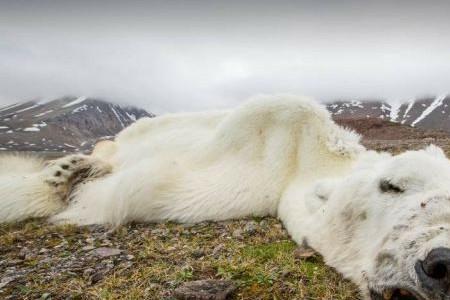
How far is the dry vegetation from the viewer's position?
357 centimetres

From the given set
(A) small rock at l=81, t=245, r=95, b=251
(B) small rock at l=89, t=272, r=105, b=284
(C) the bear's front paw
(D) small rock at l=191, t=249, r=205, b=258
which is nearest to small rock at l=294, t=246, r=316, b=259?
(D) small rock at l=191, t=249, r=205, b=258

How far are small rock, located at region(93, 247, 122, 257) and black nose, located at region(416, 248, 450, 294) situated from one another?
3.06m

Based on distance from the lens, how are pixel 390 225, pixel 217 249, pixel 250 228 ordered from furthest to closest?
pixel 250 228
pixel 217 249
pixel 390 225

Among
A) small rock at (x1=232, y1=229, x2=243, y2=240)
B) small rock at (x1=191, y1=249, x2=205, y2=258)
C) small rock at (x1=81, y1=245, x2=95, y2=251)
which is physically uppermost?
small rock at (x1=191, y1=249, x2=205, y2=258)

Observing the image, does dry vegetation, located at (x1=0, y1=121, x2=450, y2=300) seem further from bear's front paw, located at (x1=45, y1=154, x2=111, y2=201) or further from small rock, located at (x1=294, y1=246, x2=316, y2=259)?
bear's front paw, located at (x1=45, y1=154, x2=111, y2=201)

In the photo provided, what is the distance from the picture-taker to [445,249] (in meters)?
2.64

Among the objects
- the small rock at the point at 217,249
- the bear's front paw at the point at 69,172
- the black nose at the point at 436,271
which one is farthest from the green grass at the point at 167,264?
the bear's front paw at the point at 69,172

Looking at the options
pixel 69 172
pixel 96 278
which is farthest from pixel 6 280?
pixel 69 172

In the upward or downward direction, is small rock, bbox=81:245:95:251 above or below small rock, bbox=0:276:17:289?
below

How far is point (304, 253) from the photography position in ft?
14.1

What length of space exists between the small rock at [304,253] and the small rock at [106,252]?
6.06 ft

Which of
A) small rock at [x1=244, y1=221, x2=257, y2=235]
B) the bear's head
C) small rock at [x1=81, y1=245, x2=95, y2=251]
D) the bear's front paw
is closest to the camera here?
the bear's head

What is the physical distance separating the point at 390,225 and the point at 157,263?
2.13 meters

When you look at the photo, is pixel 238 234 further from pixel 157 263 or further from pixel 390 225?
pixel 390 225
